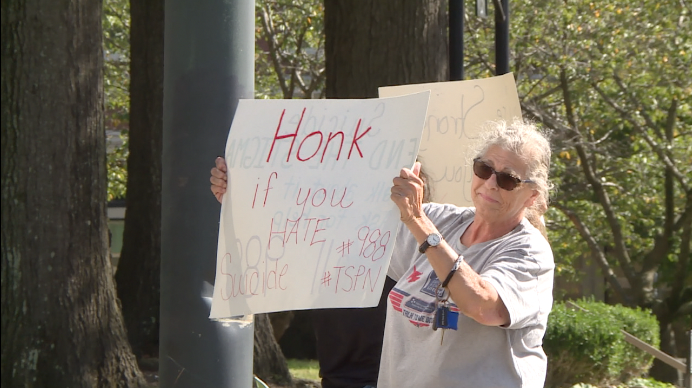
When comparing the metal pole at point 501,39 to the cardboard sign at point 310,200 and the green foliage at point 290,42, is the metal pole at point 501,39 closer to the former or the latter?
the cardboard sign at point 310,200

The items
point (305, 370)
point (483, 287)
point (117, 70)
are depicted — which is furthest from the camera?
point (117, 70)

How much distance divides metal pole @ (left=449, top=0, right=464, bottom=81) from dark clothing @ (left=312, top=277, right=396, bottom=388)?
2.59 m

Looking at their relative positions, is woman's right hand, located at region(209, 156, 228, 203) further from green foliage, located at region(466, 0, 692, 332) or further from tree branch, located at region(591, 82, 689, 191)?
tree branch, located at region(591, 82, 689, 191)

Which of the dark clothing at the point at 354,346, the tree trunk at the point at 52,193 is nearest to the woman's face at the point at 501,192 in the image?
the dark clothing at the point at 354,346

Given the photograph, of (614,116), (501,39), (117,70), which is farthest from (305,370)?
(117,70)

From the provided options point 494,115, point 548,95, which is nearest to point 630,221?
point 548,95

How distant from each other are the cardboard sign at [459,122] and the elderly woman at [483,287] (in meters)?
1.15

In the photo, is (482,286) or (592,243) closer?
(482,286)

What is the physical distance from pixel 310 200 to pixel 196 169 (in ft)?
1.11

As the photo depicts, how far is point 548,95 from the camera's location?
15359mm

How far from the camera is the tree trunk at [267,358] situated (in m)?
7.49

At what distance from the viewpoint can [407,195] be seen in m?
2.43

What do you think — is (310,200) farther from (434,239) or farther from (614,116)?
(614,116)

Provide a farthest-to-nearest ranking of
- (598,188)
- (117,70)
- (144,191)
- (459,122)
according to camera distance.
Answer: (117,70)
(598,188)
(144,191)
(459,122)
